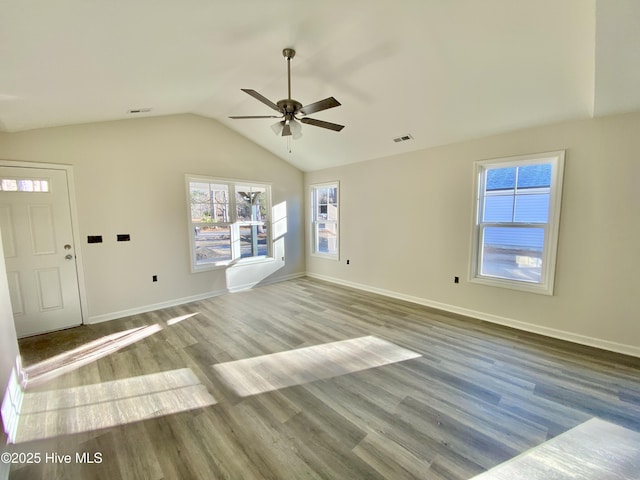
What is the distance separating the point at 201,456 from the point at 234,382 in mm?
737

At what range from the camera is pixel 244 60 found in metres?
2.75

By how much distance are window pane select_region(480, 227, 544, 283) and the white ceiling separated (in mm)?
1350

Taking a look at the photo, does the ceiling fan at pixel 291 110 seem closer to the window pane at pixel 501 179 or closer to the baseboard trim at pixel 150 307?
the window pane at pixel 501 179

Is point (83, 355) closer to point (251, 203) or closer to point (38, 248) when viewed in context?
point (38, 248)

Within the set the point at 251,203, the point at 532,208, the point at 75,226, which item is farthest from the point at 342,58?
the point at 75,226

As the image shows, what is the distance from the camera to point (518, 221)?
3.44 meters

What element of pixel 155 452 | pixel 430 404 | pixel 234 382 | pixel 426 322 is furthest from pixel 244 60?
pixel 426 322

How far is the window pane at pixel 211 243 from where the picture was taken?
4733 millimetres

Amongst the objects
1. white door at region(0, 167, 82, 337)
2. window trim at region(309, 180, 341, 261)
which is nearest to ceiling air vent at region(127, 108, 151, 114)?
white door at region(0, 167, 82, 337)

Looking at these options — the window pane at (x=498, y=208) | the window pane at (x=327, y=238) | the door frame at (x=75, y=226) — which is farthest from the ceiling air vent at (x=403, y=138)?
the door frame at (x=75, y=226)

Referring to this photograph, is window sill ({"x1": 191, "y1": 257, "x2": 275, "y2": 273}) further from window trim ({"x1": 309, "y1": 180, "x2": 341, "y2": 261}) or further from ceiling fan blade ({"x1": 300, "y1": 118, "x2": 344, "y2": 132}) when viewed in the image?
ceiling fan blade ({"x1": 300, "y1": 118, "x2": 344, "y2": 132})

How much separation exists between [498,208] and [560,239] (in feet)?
2.52

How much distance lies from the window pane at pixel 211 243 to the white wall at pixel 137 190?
24cm

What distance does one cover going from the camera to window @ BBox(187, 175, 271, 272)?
183 inches
